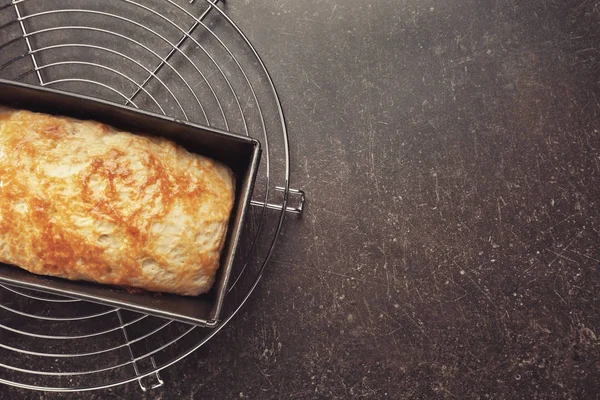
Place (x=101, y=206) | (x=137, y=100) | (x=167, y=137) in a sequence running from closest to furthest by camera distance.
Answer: (x=101, y=206) < (x=167, y=137) < (x=137, y=100)

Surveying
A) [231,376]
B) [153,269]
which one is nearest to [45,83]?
[153,269]

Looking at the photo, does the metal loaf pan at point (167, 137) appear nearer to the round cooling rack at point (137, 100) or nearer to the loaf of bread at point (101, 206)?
the loaf of bread at point (101, 206)

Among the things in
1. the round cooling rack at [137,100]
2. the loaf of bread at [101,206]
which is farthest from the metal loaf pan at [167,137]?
the round cooling rack at [137,100]

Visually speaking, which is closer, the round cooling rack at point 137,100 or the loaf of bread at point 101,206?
the loaf of bread at point 101,206

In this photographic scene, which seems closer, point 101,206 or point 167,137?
point 101,206

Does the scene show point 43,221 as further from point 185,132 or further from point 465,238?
point 465,238

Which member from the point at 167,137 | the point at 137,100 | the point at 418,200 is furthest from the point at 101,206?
the point at 418,200

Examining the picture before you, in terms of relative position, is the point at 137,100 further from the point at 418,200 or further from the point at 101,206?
the point at 418,200
